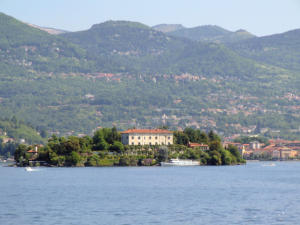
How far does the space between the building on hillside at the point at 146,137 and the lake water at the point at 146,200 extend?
6042 cm

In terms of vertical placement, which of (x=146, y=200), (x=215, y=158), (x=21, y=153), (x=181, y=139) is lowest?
(x=146, y=200)

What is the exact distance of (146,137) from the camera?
588 feet

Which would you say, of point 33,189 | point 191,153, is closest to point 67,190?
point 33,189

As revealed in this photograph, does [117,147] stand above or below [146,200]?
above

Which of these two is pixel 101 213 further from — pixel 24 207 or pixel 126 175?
pixel 126 175

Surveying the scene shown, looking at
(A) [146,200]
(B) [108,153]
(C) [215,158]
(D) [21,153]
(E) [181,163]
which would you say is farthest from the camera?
(C) [215,158]

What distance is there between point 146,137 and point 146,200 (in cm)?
9855

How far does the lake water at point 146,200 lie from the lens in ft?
217

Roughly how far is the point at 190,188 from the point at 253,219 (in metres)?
30.9

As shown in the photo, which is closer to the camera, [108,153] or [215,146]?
[108,153]

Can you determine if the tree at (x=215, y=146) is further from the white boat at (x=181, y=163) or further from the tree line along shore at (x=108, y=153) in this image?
the white boat at (x=181, y=163)

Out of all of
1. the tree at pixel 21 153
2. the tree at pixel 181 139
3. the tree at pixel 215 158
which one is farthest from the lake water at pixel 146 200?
the tree at pixel 181 139

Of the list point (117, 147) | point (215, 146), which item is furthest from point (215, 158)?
point (117, 147)

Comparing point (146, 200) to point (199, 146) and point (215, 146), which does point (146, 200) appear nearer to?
point (215, 146)
